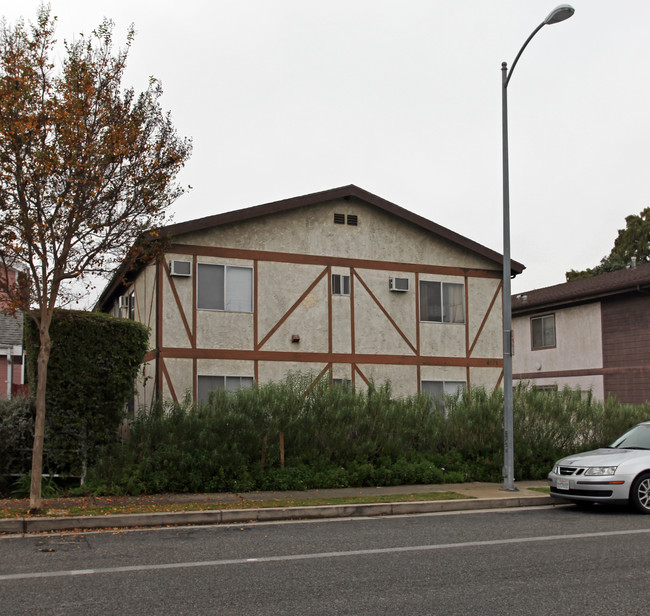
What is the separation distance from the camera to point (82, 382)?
44.9 ft

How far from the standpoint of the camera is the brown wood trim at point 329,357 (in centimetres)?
1858

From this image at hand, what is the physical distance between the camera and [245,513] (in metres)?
11.5

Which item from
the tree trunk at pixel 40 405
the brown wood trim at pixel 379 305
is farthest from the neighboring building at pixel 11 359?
the tree trunk at pixel 40 405

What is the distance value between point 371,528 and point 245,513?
6.43 ft

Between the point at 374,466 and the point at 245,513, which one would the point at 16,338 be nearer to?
the point at 374,466

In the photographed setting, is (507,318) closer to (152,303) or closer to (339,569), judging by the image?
(339,569)

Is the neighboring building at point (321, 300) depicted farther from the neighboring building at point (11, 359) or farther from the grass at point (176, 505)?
the grass at point (176, 505)

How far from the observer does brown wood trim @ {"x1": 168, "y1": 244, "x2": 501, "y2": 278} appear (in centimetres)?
1895

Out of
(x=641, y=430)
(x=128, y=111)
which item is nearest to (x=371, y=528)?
(x=641, y=430)

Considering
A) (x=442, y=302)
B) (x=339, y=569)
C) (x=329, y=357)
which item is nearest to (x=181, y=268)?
(x=329, y=357)

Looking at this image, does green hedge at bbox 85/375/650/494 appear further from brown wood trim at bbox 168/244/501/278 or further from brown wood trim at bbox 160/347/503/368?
brown wood trim at bbox 168/244/501/278

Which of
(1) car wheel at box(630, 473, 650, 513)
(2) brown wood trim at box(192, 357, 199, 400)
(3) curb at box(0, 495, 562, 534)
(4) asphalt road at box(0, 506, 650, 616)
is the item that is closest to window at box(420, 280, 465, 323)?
(2) brown wood trim at box(192, 357, 199, 400)

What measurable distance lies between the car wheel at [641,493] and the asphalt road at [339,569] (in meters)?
0.62

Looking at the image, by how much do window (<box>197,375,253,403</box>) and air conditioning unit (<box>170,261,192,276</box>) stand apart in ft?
8.23
